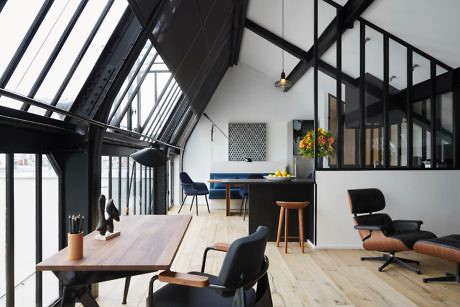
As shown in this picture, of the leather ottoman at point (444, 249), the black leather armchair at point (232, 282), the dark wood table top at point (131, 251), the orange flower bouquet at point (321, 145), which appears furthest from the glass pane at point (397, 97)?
the black leather armchair at point (232, 282)

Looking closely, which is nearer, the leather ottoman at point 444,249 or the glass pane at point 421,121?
the leather ottoman at point 444,249

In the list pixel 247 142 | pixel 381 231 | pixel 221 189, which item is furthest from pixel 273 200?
pixel 247 142

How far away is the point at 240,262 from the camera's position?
1601 millimetres

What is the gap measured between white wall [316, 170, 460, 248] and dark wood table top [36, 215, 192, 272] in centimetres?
272

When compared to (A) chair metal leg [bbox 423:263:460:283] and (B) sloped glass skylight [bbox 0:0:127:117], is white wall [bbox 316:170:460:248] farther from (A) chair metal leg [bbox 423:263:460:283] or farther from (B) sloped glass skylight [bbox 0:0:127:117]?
(B) sloped glass skylight [bbox 0:0:127:117]

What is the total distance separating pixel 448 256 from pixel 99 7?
3.72 meters

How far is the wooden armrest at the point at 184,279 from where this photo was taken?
1589 millimetres

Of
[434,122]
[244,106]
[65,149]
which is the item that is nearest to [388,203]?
[434,122]

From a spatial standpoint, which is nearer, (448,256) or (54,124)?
(54,124)

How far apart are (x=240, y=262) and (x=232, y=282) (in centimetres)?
10

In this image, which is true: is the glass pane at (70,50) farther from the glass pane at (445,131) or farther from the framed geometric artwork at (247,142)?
the framed geometric artwork at (247,142)

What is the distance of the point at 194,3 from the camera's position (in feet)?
11.4

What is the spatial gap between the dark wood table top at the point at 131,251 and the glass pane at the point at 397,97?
3933mm

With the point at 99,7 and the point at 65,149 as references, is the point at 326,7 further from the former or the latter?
the point at 65,149
